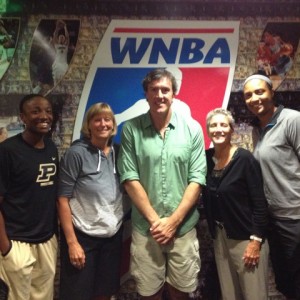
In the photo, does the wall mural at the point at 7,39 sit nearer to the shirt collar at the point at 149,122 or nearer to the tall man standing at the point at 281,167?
the shirt collar at the point at 149,122

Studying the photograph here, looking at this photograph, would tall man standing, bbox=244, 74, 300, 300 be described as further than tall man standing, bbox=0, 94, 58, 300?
Yes

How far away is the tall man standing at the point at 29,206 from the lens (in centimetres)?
184

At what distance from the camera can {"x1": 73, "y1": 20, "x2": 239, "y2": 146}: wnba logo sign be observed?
244 cm

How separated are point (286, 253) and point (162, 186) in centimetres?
84

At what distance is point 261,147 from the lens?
2.02m

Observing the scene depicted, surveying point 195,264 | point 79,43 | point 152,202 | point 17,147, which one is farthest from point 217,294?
point 79,43

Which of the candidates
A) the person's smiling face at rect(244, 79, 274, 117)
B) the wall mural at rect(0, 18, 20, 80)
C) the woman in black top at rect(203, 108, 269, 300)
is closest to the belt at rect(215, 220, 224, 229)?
the woman in black top at rect(203, 108, 269, 300)

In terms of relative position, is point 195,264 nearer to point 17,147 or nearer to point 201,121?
point 201,121

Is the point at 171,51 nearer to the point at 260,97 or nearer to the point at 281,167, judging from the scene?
the point at 260,97

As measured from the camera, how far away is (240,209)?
193 centimetres

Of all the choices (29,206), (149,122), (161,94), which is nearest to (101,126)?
(149,122)

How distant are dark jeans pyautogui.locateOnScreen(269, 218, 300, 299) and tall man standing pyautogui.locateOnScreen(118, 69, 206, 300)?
1.61ft

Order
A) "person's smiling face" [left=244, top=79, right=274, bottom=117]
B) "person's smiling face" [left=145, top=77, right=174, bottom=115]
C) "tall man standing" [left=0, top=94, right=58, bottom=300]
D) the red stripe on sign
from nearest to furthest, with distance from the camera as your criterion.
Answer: "tall man standing" [left=0, top=94, right=58, bottom=300]
"person's smiling face" [left=145, top=77, right=174, bottom=115]
"person's smiling face" [left=244, top=79, right=274, bottom=117]
the red stripe on sign

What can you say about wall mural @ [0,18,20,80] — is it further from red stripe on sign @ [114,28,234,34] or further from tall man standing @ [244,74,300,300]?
tall man standing @ [244,74,300,300]
